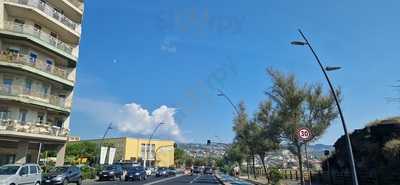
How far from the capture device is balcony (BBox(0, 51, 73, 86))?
115 ft

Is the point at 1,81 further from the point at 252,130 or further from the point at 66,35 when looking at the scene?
the point at 252,130

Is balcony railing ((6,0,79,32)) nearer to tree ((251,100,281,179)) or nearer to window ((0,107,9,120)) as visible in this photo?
window ((0,107,9,120))

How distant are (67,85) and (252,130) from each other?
20.3m

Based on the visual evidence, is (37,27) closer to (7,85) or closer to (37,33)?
(37,33)

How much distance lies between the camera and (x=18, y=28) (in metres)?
36.6

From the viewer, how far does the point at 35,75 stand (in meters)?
38.0

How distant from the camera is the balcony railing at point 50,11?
124 ft

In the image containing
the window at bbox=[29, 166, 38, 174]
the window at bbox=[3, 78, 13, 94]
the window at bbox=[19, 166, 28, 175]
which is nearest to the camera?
the window at bbox=[19, 166, 28, 175]

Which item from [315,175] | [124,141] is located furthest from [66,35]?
[124,141]

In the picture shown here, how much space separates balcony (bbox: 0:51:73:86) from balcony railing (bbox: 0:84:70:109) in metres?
2.06

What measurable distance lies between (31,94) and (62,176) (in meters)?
12.6

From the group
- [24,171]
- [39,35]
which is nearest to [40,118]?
[39,35]

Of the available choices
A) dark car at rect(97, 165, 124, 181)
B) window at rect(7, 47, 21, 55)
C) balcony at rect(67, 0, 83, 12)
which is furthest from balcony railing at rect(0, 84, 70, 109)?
balcony at rect(67, 0, 83, 12)

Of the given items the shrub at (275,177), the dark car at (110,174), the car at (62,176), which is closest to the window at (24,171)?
the car at (62,176)
